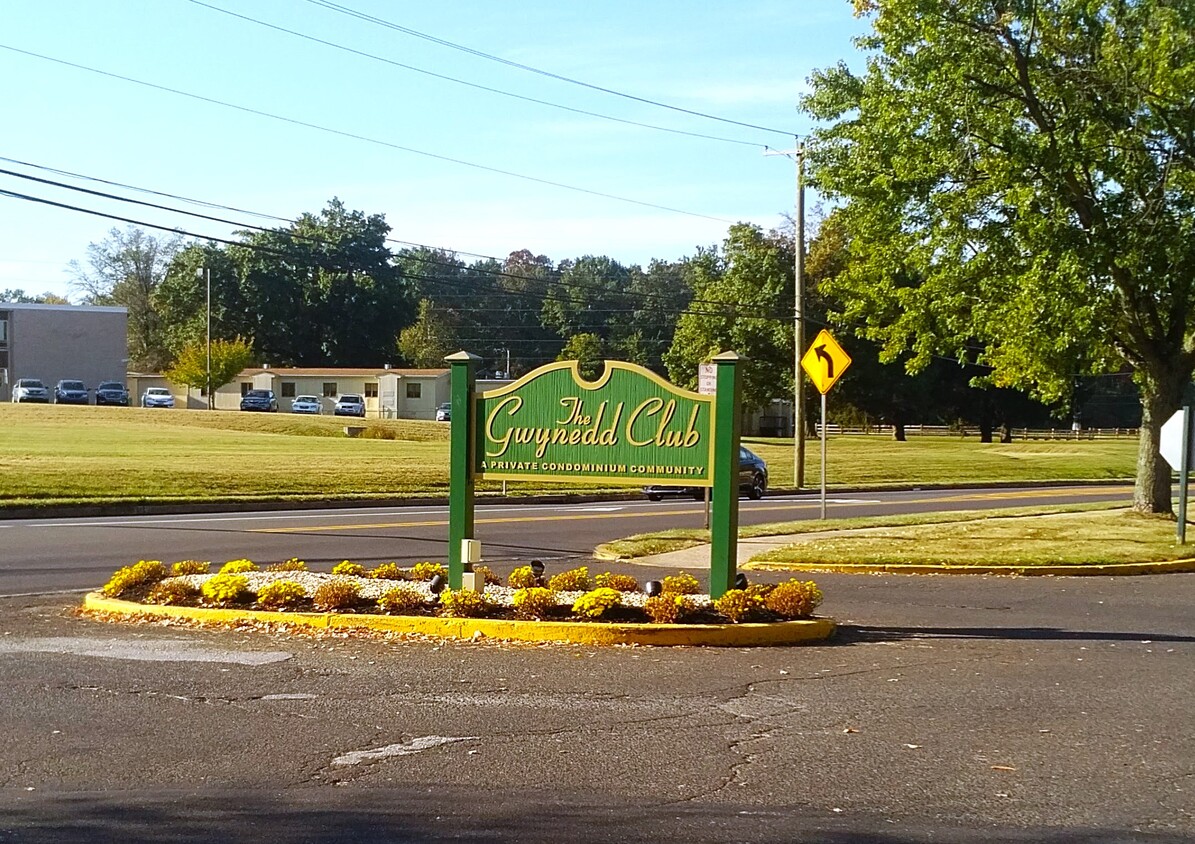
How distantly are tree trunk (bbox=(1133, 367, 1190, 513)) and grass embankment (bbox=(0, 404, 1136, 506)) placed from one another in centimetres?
1369

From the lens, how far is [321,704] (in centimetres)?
819

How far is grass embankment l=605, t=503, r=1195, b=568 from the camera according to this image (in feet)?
56.1

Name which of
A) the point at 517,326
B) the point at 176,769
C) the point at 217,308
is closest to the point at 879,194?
the point at 176,769

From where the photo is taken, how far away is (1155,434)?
2252 centimetres

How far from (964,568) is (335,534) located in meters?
9.67

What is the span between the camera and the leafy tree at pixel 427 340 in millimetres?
99688

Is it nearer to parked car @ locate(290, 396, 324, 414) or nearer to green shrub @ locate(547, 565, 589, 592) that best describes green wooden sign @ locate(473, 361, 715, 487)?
green shrub @ locate(547, 565, 589, 592)

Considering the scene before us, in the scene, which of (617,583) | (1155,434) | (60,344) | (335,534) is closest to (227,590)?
(617,583)

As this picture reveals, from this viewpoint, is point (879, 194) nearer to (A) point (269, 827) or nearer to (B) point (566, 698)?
(B) point (566, 698)

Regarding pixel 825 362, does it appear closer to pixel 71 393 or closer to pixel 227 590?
pixel 227 590

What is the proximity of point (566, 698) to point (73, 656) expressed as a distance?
4010 millimetres

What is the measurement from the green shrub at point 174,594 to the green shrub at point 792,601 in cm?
531

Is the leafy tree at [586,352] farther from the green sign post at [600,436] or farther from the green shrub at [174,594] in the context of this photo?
the green shrub at [174,594]

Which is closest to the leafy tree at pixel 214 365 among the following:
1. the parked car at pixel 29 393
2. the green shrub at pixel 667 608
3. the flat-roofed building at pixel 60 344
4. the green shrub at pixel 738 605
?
the parked car at pixel 29 393
